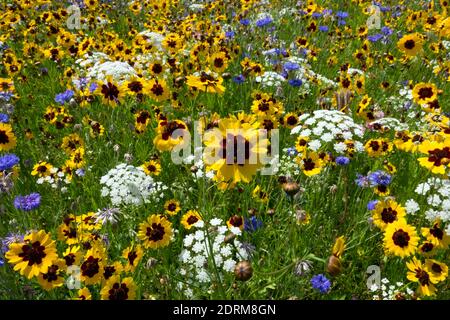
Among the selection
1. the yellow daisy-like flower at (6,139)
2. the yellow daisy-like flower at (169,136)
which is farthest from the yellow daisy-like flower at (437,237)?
the yellow daisy-like flower at (6,139)

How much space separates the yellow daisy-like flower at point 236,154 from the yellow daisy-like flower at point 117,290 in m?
0.79

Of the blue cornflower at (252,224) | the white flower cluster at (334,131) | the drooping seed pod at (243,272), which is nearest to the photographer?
the drooping seed pod at (243,272)

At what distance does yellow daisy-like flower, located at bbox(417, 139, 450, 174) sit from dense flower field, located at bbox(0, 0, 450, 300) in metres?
0.01

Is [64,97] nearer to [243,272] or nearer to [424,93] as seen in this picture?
[243,272]

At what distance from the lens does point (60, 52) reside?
4766 mm

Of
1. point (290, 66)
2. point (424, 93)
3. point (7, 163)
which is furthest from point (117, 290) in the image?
point (424, 93)

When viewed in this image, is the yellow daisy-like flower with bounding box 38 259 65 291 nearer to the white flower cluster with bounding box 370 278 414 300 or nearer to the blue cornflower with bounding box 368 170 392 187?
the white flower cluster with bounding box 370 278 414 300

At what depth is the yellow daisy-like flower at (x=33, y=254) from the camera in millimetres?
1825

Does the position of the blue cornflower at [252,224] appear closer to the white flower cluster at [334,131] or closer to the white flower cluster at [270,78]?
the white flower cluster at [334,131]

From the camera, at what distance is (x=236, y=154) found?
1647 mm

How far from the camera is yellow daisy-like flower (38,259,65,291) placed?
1.91 m
